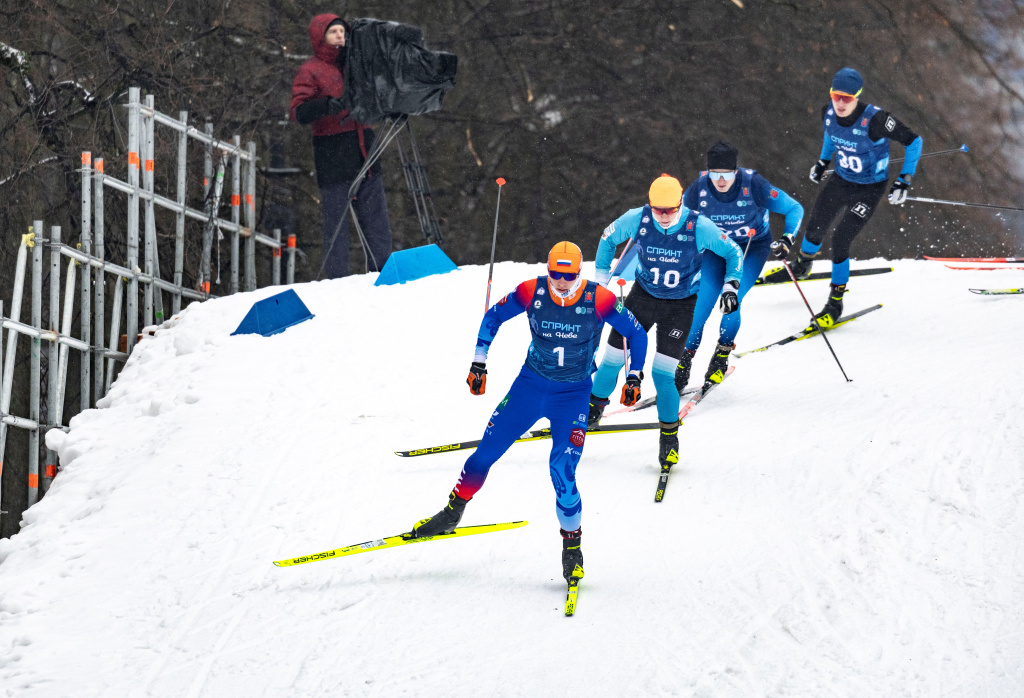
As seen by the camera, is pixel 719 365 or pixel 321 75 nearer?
pixel 719 365

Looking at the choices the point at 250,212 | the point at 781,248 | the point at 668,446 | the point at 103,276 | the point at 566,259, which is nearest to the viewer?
the point at 566,259

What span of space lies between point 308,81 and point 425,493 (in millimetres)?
5464

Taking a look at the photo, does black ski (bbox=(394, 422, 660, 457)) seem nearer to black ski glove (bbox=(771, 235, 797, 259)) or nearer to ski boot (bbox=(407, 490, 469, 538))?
ski boot (bbox=(407, 490, 469, 538))

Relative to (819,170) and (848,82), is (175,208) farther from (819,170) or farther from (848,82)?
(848,82)

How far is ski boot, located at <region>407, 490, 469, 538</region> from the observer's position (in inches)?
231

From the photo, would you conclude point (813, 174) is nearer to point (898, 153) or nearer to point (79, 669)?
point (79, 669)

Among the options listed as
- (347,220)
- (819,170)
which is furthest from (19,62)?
(819,170)

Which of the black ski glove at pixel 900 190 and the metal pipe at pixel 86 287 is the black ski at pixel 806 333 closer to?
the black ski glove at pixel 900 190

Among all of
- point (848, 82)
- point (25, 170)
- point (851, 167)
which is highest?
point (848, 82)

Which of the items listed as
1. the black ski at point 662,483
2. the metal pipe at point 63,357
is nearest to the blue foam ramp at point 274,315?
the metal pipe at point 63,357

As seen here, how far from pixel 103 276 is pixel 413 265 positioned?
10.3 ft

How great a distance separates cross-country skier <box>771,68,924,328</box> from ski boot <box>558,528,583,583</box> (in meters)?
4.18

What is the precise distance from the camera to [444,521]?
5863 millimetres

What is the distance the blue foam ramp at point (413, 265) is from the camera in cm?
1084
